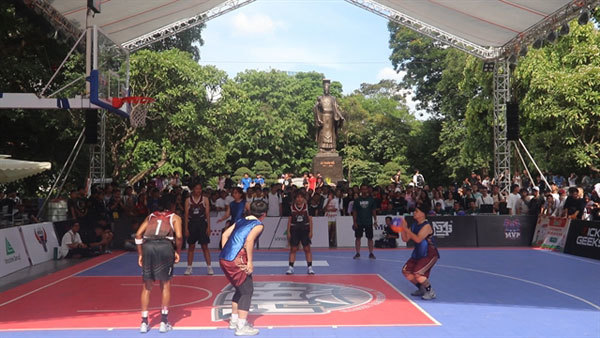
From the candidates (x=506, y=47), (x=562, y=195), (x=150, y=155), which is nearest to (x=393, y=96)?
(x=150, y=155)

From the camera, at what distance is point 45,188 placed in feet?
91.8

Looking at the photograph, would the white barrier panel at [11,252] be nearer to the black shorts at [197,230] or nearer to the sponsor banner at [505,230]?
the black shorts at [197,230]

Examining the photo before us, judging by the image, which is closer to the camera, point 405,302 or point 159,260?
point 159,260

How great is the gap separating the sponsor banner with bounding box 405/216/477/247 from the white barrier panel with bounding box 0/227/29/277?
1186cm

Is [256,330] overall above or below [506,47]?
below

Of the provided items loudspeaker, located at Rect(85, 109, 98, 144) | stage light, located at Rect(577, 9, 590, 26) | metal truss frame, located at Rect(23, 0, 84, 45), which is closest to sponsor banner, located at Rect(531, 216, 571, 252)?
stage light, located at Rect(577, 9, 590, 26)

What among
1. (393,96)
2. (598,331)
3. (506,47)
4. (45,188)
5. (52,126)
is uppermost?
(393,96)

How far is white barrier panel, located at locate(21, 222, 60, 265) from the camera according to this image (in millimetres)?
14320

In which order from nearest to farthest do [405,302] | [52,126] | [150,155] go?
[405,302], [52,126], [150,155]

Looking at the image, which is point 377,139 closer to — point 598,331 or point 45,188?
point 45,188

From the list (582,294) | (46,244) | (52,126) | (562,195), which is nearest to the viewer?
(582,294)

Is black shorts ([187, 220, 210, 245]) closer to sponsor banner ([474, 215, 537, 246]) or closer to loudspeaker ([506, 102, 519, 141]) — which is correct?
sponsor banner ([474, 215, 537, 246])

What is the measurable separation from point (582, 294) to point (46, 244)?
12.9 metres

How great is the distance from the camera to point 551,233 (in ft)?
56.8
